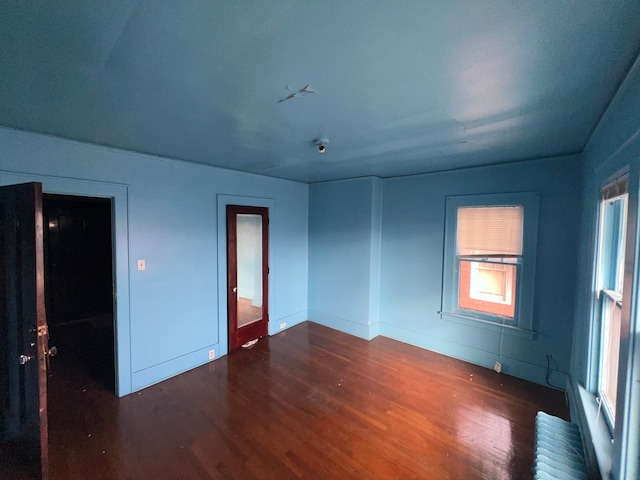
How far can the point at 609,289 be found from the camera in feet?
6.12

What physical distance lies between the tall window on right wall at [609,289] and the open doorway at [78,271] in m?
5.38

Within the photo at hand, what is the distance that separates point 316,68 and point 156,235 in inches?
102

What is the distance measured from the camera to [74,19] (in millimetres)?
946

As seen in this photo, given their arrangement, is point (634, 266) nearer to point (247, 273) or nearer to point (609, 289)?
point (609, 289)

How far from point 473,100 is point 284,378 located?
312 centimetres

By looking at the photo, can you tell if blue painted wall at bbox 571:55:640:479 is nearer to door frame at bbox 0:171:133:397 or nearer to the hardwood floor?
the hardwood floor

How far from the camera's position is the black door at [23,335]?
172 cm

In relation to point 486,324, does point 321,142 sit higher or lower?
higher

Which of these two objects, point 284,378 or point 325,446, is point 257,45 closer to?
point 325,446

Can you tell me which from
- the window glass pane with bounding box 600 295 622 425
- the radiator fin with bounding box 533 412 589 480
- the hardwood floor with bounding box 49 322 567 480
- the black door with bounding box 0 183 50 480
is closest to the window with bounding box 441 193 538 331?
the hardwood floor with bounding box 49 322 567 480

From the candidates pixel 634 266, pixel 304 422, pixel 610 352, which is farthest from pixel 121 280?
pixel 610 352

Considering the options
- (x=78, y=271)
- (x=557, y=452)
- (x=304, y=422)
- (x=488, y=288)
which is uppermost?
(x=488, y=288)

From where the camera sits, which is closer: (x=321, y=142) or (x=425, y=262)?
(x=321, y=142)

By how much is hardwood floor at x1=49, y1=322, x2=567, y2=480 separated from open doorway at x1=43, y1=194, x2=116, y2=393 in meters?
1.58
